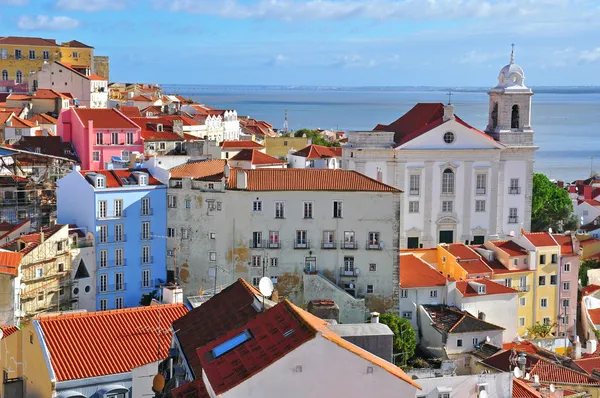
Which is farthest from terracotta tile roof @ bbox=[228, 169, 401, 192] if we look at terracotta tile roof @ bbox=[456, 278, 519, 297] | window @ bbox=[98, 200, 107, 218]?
window @ bbox=[98, 200, 107, 218]

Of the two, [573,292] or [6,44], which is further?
[6,44]

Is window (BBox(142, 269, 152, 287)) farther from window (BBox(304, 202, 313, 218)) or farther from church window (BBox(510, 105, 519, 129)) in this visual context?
church window (BBox(510, 105, 519, 129))

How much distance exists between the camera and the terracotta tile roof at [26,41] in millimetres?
75938

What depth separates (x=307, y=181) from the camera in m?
32.2

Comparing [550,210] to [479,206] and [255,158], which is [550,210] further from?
[255,158]

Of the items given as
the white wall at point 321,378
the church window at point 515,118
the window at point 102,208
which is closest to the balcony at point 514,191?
the church window at point 515,118

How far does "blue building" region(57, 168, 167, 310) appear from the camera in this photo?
105ft

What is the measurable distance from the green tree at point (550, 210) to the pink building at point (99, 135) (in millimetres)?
19320

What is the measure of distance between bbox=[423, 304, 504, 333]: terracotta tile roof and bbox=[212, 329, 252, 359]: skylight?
17954 mm

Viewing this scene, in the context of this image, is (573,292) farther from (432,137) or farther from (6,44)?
(6,44)

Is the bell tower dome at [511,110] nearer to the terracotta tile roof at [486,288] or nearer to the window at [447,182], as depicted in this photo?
the window at [447,182]

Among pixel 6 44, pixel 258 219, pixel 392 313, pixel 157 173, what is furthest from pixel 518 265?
pixel 6 44

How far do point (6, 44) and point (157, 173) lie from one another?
45.6 m

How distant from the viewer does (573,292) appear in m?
36.7
